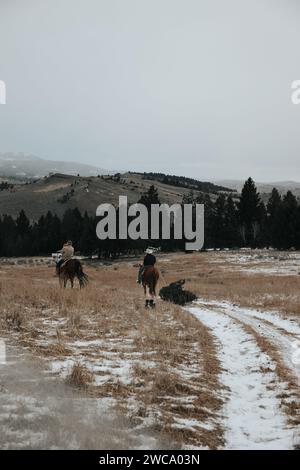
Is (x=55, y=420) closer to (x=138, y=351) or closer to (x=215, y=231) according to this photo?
(x=138, y=351)

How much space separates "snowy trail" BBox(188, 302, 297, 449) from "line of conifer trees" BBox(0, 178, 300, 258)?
73991 millimetres

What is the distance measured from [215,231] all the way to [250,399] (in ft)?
298

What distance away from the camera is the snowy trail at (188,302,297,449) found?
21.5 feet

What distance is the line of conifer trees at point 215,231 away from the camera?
8544cm

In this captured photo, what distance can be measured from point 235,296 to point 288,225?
197 feet

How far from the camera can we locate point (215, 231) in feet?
322

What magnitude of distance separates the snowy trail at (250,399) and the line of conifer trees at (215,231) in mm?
73991

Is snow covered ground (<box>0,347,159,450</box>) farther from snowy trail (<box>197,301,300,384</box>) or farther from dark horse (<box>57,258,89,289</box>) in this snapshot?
dark horse (<box>57,258,89,289</box>)

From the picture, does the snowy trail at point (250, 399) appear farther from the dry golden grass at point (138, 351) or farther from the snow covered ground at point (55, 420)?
the snow covered ground at point (55, 420)

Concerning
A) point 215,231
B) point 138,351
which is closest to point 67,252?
point 138,351

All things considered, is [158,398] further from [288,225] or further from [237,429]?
[288,225]

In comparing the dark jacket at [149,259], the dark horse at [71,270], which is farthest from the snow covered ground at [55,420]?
the dark horse at [71,270]

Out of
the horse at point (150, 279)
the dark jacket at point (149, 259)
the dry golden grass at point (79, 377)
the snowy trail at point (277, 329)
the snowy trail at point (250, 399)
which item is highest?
the dark jacket at point (149, 259)

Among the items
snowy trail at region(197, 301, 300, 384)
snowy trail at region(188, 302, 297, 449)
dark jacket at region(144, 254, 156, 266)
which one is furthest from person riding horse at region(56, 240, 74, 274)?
snowy trail at region(188, 302, 297, 449)
